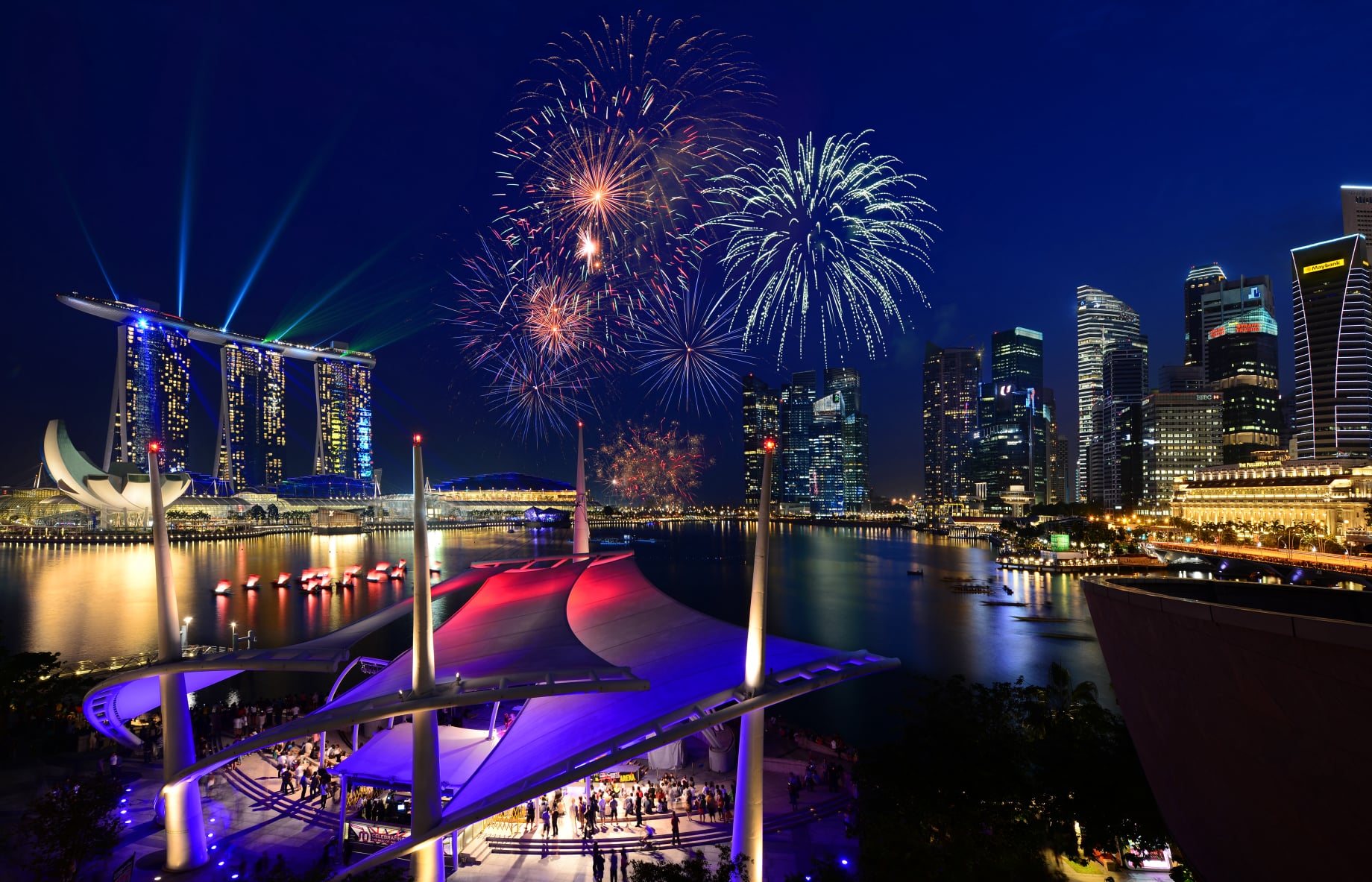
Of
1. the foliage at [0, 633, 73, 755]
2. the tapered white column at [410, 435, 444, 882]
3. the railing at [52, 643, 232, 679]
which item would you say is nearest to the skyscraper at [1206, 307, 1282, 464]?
the railing at [52, 643, 232, 679]

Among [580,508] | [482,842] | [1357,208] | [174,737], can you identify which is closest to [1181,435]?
[1357,208]

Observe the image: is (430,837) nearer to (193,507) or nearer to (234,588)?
(234,588)

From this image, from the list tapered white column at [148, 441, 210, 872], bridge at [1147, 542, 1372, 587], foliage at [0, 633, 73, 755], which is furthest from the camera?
bridge at [1147, 542, 1372, 587]

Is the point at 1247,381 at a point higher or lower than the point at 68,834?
higher

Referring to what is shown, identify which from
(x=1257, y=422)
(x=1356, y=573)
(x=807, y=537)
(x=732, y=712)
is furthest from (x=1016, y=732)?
(x=1257, y=422)

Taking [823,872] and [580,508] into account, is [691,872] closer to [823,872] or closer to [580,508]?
[823,872]

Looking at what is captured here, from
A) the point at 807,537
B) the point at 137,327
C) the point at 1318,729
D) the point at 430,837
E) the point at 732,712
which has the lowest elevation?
the point at 807,537

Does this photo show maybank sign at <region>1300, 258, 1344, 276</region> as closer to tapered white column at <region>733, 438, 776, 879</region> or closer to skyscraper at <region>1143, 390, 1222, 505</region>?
skyscraper at <region>1143, 390, 1222, 505</region>
